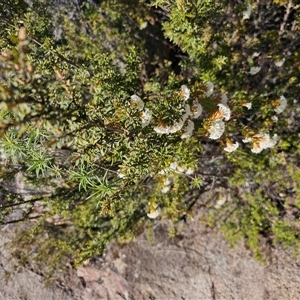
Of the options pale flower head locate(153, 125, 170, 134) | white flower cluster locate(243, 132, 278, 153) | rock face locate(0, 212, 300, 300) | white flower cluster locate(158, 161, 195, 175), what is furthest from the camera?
rock face locate(0, 212, 300, 300)

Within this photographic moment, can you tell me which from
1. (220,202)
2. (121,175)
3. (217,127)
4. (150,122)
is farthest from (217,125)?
(220,202)

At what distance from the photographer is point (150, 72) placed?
417 centimetres

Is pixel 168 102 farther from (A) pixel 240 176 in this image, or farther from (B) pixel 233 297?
(B) pixel 233 297

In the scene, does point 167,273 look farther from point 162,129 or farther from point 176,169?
point 162,129

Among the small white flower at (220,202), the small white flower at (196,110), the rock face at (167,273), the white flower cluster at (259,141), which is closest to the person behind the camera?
the small white flower at (196,110)

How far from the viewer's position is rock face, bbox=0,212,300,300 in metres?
3.69

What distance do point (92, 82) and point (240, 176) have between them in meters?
1.74

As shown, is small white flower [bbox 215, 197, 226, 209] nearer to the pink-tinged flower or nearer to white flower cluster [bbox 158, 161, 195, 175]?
white flower cluster [bbox 158, 161, 195, 175]

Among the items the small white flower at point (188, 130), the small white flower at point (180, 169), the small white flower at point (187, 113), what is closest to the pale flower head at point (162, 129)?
the small white flower at point (187, 113)

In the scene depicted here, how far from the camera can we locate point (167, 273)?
3.89 meters

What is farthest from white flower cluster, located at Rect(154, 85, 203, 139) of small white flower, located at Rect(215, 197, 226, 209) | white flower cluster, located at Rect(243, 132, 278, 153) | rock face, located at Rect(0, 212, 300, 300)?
rock face, located at Rect(0, 212, 300, 300)

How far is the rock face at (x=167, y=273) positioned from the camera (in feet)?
12.1

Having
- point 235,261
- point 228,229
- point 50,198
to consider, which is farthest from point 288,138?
point 50,198

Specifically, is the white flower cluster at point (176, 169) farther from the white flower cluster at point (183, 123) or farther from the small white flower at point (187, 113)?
the small white flower at point (187, 113)
